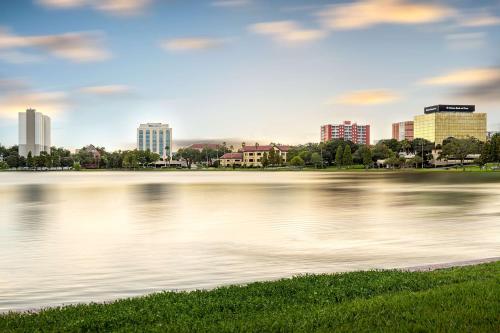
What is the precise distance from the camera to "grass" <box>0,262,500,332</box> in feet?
26.5

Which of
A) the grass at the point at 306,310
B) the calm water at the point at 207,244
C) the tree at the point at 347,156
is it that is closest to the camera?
the grass at the point at 306,310

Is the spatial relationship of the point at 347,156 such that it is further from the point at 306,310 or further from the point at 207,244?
the point at 306,310

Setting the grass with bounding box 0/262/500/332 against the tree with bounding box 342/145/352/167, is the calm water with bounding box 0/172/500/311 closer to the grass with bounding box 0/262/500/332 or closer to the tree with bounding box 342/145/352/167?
the grass with bounding box 0/262/500/332

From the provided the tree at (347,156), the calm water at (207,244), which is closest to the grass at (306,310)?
the calm water at (207,244)

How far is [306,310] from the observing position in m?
8.98

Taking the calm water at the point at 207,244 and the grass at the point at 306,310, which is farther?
the calm water at the point at 207,244

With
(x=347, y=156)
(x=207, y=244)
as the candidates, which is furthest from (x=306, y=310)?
(x=347, y=156)

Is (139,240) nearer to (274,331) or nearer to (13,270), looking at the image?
(13,270)

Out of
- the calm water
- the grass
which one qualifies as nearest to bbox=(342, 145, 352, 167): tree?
the calm water

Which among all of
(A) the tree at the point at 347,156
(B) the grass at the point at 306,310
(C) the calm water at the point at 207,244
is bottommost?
(C) the calm water at the point at 207,244

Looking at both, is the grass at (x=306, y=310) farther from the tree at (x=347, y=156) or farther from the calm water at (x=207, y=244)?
the tree at (x=347, y=156)

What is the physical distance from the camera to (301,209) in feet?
115

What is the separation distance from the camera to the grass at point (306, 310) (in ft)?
26.5

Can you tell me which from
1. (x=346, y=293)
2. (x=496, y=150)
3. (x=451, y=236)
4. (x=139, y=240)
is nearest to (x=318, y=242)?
(x=451, y=236)
